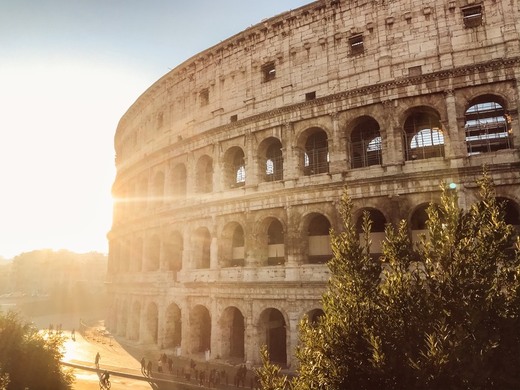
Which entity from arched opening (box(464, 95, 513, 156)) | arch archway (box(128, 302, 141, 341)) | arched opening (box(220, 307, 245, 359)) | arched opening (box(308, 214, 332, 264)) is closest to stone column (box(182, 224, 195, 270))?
arched opening (box(220, 307, 245, 359))

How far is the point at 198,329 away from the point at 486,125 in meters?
18.9

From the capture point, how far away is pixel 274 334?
2066cm

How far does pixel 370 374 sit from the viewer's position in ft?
21.4

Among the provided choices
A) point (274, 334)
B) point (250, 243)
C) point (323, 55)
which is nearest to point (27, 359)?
point (250, 243)

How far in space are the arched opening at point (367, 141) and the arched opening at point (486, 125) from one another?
408 cm

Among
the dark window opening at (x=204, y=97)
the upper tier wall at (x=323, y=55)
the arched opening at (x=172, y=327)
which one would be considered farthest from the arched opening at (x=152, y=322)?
the dark window opening at (x=204, y=97)

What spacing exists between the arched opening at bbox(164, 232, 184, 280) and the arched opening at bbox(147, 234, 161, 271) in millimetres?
1861

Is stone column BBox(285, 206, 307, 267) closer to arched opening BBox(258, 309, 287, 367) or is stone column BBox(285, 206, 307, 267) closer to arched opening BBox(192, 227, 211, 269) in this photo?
arched opening BBox(258, 309, 287, 367)

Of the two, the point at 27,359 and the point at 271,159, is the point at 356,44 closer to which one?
the point at 271,159

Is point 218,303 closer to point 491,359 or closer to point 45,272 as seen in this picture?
point 491,359

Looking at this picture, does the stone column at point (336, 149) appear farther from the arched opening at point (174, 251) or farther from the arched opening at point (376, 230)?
the arched opening at point (174, 251)

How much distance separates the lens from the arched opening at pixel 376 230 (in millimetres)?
17250

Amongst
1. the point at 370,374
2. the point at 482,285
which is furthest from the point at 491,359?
the point at 370,374

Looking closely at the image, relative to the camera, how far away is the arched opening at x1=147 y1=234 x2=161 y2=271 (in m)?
26.4
